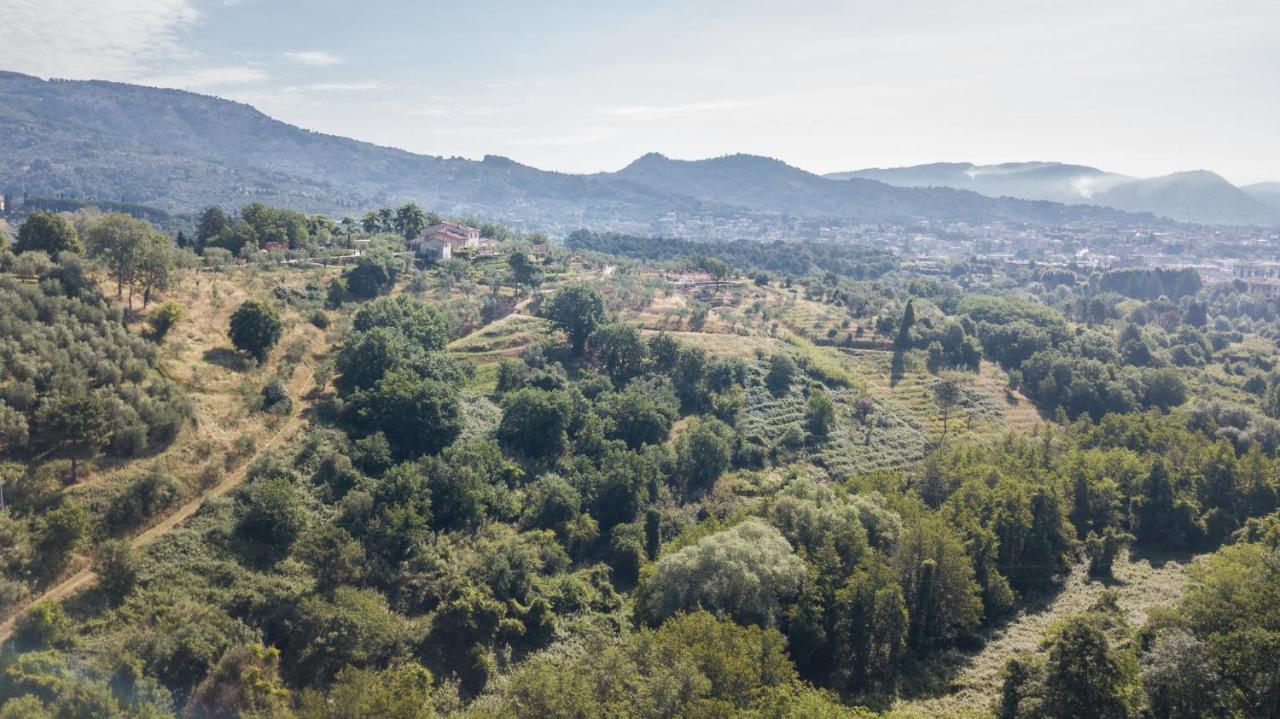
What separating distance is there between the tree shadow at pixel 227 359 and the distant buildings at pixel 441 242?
44520mm

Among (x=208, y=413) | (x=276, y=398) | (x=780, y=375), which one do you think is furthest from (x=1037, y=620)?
(x=208, y=413)

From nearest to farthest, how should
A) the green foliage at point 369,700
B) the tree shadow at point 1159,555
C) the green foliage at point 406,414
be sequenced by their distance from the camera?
the green foliage at point 369,700 → the green foliage at point 406,414 → the tree shadow at point 1159,555

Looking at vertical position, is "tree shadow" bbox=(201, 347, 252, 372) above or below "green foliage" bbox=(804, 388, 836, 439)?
above

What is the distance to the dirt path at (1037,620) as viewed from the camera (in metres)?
31.8

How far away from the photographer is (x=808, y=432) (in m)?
60.8

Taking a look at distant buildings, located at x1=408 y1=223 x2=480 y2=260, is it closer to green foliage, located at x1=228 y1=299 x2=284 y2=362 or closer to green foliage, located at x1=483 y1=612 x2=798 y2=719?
green foliage, located at x1=228 y1=299 x2=284 y2=362

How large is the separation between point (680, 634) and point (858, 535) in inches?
567

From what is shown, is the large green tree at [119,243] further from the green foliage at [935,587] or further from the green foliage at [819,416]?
the green foliage at [819,416]

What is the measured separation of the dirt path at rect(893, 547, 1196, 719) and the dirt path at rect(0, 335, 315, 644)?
3490cm

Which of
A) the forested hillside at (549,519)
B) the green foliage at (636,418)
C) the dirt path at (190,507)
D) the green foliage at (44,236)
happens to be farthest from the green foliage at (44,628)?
the green foliage at (636,418)

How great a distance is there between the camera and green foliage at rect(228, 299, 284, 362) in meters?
47.1

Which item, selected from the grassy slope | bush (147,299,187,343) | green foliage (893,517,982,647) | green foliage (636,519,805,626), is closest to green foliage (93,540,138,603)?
the grassy slope

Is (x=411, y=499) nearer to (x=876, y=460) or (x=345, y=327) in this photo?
(x=345, y=327)

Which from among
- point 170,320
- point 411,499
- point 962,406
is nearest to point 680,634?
point 411,499
